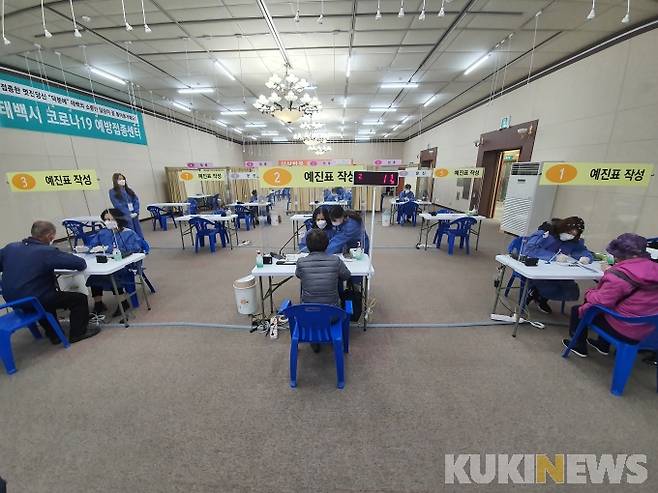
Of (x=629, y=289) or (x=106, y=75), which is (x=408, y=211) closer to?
(x=629, y=289)

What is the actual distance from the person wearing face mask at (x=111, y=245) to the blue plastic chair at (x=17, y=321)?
635 millimetres

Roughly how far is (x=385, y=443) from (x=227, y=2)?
5.23 meters

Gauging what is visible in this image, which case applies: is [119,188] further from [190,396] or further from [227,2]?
[190,396]

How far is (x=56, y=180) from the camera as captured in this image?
3.29m

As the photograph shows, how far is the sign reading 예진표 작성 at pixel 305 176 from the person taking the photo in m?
2.92

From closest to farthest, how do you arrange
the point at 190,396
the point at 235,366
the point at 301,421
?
1. the point at 301,421
2. the point at 190,396
3. the point at 235,366

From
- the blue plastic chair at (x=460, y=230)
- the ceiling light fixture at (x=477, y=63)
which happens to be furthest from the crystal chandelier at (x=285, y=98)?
the blue plastic chair at (x=460, y=230)

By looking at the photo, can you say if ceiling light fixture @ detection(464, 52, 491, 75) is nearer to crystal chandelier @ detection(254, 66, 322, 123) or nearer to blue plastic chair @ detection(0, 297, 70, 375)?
crystal chandelier @ detection(254, 66, 322, 123)

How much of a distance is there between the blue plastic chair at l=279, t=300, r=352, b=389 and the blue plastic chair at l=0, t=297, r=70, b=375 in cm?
223

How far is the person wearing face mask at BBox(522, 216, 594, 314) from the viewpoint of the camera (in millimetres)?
2674

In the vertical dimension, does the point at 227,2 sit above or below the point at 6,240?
above

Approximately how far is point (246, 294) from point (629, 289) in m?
3.28

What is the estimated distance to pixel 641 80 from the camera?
12.6 feet

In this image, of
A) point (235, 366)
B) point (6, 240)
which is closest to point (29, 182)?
point (6, 240)
